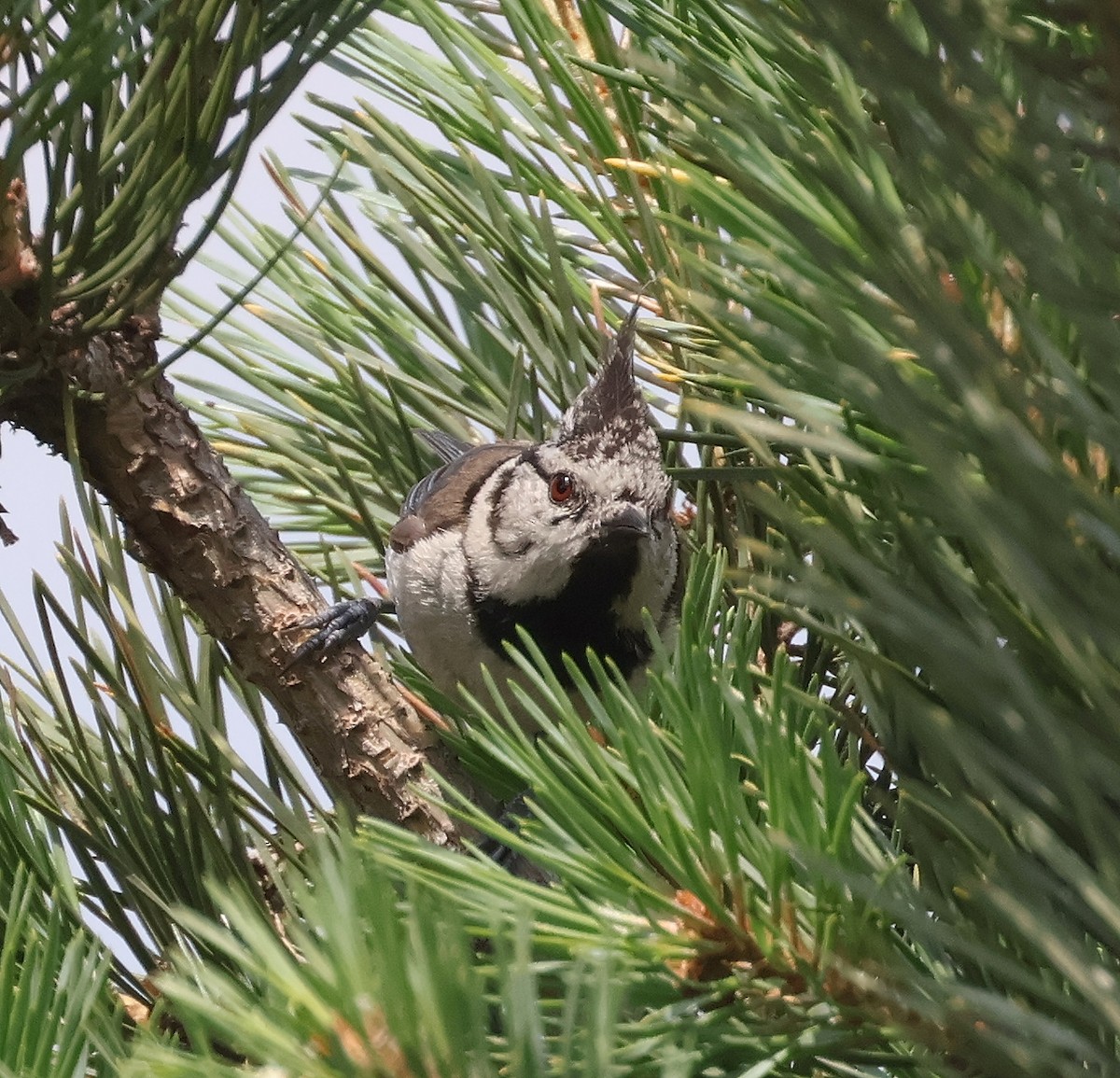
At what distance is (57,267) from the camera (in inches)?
29.8

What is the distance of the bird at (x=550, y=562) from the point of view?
4.32ft

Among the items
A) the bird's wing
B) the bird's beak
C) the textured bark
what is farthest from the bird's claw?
the bird's beak

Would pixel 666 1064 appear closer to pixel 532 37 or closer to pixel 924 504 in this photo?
pixel 924 504

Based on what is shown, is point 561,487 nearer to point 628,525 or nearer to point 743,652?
point 628,525

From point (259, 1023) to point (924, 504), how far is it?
0.72 feet

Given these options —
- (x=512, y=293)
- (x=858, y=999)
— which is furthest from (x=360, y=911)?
(x=512, y=293)

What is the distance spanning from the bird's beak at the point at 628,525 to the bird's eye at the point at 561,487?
7 centimetres

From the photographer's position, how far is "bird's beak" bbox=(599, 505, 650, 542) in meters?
1.34

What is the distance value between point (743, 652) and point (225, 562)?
0.52 meters

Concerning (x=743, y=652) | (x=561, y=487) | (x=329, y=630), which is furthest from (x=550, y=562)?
(x=743, y=652)

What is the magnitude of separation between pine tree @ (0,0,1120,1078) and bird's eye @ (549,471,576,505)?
46cm

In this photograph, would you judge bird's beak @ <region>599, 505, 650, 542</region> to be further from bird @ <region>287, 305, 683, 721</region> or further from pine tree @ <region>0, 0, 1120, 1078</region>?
pine tree @ <region>0, 0, 1120, 1078</region>

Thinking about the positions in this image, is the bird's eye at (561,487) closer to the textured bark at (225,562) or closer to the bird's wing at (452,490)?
the bird's wing at (452,490)

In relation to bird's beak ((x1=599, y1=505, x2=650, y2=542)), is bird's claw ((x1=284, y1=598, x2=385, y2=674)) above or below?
above
